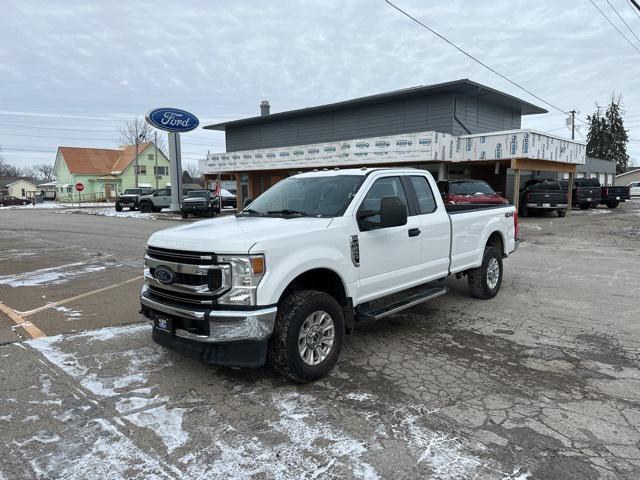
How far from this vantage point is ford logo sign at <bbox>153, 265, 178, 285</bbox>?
395 centimetres

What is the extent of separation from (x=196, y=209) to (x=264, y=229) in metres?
22.7

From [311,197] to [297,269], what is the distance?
1343 millimetres

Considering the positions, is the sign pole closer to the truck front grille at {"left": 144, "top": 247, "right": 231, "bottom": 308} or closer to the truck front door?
the truck front door

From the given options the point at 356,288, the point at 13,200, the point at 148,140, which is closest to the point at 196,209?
the point at 356,288

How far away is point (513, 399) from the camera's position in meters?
3.78

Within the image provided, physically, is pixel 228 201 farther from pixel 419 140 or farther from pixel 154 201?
pixel 419 140

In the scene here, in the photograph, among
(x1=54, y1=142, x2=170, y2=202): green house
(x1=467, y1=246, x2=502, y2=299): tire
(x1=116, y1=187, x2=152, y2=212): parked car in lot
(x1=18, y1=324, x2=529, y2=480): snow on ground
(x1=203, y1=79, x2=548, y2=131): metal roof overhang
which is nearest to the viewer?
(x1=18, y1=324, x2=529, y2=480): snow on ground

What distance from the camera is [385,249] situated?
190 inches

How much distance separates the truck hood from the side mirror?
532mm

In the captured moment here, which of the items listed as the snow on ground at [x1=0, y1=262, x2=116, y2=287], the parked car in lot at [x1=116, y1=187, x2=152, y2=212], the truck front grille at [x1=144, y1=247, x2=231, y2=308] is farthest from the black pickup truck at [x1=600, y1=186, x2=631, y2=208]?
the truck front grille at [x1=144, y1=247, x2=231, y2=308]

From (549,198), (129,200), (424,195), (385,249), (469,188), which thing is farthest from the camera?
(129,200)

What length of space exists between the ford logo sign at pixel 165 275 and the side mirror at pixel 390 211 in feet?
6.49

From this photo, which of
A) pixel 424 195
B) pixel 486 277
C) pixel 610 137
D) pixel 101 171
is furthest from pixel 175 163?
pixel 610 137

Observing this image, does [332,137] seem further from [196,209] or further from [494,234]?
[494,234]
